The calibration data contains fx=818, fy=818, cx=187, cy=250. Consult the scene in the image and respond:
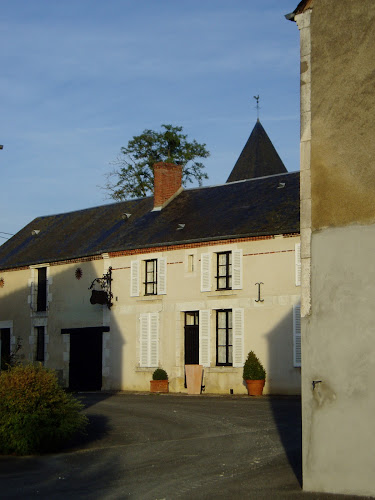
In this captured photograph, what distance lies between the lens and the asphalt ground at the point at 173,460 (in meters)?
9.62

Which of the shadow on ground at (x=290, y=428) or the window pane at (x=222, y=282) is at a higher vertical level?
the window pane at (x=222, y=282)

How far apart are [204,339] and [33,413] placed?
12816mm

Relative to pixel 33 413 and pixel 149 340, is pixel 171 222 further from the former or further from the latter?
pixel 33 413

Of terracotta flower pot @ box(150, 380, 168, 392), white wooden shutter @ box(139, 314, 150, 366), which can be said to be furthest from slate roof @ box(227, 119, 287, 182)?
terracotta flower pot @ box(150, 380, 168, 392)

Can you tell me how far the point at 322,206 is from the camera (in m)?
9.55

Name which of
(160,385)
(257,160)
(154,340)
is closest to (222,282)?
(154,340)

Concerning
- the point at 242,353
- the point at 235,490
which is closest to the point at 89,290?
the point at 242,353

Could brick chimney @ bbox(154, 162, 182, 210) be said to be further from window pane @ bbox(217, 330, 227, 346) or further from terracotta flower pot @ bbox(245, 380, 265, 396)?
terracotta flower pot @ bbox(245, 380, 265, 396)

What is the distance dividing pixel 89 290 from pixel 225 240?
6.42 metres

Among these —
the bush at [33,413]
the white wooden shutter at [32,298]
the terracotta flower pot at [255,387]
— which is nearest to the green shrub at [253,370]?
the terracotta flower pot at [255,387]

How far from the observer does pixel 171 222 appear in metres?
28.3

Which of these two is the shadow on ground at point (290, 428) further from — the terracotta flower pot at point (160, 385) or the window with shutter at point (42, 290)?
the window with shutter at point (42, 290)

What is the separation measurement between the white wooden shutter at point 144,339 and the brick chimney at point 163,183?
498 cm

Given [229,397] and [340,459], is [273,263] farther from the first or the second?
[340,459]
